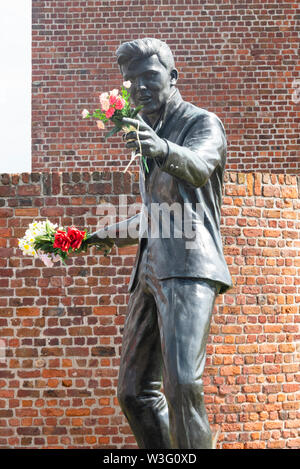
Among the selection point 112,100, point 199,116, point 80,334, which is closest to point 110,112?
point 112,100

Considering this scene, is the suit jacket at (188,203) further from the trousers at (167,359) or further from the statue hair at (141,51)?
the statue hair at (141,51)

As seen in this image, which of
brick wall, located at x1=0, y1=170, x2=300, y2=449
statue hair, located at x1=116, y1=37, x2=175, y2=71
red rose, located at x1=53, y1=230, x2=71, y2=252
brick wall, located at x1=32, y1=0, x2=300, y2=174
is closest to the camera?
statue hair, located at x1=116, y1=37, x2=175, y2=71

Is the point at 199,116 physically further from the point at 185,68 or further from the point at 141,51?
the point at 185,68

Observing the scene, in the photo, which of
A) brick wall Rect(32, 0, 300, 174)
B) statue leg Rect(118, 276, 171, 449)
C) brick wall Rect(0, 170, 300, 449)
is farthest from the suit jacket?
brick wall Rect(32, 0, 300, 174)

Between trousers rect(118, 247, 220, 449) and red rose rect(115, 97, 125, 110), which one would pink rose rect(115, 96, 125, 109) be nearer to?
red rose rect(115, 97, 125, 110)

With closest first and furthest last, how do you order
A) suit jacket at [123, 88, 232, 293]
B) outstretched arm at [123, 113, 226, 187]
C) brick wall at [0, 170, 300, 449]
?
outstretched arm at [123, 113, 226, 187] < suit jacket at [123, 88, 232, 293] < brick wall at [0, 170, 300, 449]

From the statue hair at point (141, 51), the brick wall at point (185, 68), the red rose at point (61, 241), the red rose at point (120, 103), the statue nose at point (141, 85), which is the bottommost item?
the red rose at point (61, 241)

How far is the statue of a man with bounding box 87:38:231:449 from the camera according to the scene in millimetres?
2646

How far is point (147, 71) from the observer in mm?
2859

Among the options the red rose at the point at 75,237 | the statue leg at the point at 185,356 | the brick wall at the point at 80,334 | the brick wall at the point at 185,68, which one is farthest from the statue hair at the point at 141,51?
the brick wall at the point at 185,68

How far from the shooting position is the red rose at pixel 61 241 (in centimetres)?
304

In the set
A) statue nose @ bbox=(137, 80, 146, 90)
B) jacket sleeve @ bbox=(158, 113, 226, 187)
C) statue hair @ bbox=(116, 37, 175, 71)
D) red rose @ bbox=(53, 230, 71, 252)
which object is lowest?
red rose @ bbox=(53, 230, 71, 252)

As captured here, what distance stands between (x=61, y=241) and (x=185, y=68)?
802 centimetres

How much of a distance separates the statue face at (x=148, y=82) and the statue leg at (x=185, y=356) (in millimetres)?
749
